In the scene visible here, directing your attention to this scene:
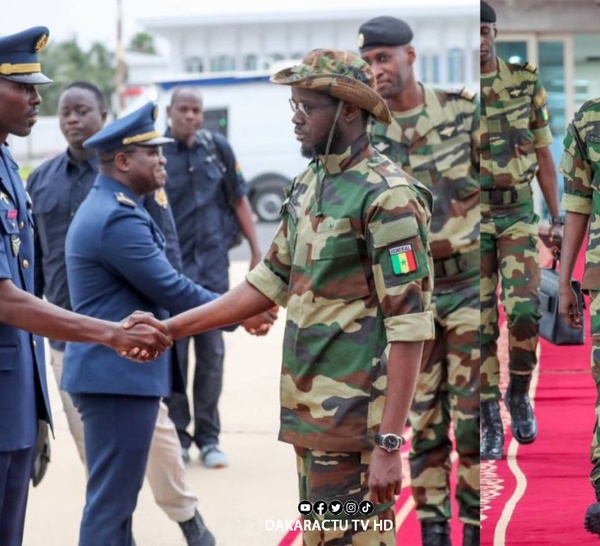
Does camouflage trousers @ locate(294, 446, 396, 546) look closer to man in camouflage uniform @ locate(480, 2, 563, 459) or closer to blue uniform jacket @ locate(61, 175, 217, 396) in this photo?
blue uniform jacket @ locate(61, 175, 217, 396)

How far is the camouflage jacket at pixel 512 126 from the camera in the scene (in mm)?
4184

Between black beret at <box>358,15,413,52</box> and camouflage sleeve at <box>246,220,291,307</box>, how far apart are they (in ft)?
4.41

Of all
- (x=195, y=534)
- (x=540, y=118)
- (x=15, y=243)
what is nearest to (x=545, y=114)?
(x=540, y=118)

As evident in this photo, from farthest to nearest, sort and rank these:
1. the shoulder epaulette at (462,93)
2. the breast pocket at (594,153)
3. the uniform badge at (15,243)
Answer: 1. the shoulder epaulette at (462,93)
2. the breast pocket at (594,153)
3. the uniform badge at (15,243)

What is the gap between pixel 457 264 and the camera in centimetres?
470

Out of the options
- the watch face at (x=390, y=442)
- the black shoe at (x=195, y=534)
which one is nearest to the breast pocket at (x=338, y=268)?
the watch face at (x=390, y=442)

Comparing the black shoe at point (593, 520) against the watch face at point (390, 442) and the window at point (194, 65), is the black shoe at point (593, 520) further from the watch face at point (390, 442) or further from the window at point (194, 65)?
the window at point (194, 65)

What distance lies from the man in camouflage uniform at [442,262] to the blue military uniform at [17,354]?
1.42 metres

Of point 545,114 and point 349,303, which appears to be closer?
point 349,303

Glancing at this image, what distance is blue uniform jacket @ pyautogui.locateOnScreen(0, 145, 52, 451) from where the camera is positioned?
364cm

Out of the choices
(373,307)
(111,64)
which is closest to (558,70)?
(373,307)

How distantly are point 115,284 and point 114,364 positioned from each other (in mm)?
276

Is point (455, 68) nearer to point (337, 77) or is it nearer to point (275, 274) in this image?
point (275, 274)

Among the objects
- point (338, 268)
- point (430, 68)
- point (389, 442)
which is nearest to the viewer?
point (389, 442)
